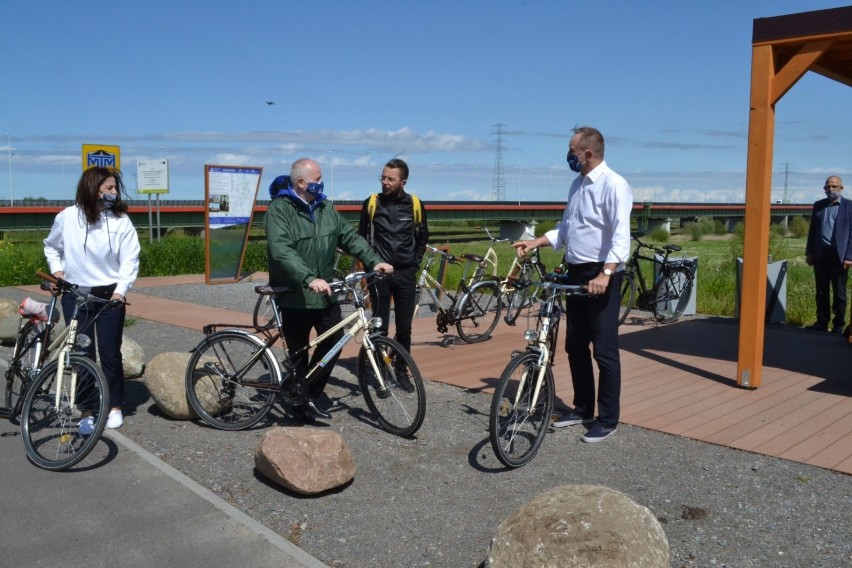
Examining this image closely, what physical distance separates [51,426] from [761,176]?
5.62 metres

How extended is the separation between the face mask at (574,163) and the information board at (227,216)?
13.3m

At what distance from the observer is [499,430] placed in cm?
541

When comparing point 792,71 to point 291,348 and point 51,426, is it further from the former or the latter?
point 51,426

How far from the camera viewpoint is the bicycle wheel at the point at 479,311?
10.0 meters

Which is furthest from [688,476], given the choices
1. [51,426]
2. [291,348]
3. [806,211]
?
[806,211]

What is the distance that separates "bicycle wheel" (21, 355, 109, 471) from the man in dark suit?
8.11 m

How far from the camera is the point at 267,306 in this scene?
35.8 ft

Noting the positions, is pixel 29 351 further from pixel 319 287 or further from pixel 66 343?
pixel 319 287

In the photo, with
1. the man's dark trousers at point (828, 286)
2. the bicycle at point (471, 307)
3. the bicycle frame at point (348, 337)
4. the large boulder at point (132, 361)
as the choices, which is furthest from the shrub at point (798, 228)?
the bicycle frame at point (348, 337)

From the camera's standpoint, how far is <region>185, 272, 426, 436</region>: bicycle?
6.19 meters

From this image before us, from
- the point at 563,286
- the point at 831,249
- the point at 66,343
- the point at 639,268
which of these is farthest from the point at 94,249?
the point at 831,249

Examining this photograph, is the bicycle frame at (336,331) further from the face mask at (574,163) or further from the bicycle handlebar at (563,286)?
the face mask at (574,163)

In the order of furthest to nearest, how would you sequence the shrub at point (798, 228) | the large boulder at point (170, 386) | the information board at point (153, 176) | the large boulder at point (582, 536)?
the shrub at point (798, 228), the information board at point (153, 176), the large boulder at point (170, 386), the large boulder at point (582, 536)

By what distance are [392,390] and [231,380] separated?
117 cm
